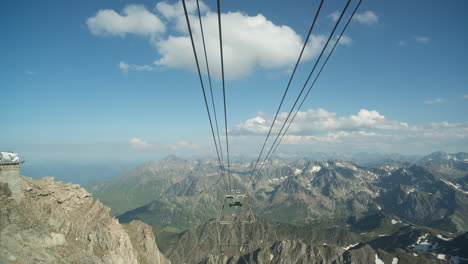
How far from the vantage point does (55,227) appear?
6425cm

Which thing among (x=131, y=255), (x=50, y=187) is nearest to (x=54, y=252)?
(x=50, y=187)

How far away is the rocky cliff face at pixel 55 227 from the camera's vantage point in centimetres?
4675

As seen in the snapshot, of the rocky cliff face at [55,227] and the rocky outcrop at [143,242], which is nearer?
the rocky cliff face at [55,227]

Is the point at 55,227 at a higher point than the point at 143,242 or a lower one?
higher

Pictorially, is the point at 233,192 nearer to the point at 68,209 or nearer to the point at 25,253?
the point at 25,253

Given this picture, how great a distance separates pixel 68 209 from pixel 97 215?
56.5 ft

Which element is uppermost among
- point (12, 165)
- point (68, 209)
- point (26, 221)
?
point (12, 165)

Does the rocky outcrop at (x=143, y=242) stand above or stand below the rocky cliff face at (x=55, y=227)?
below

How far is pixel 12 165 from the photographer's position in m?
57.5

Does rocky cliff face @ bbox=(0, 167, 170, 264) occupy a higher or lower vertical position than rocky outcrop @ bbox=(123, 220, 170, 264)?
higher

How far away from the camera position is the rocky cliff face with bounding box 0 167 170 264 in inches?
1841

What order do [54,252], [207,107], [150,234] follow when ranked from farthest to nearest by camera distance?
[150,234] < [54,252] < [207,107]

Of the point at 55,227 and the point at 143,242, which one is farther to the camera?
the point at 143,242

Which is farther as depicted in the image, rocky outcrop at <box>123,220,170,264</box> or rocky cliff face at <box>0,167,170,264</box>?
rocky outcrop at <box>123,220,170,264</box>
